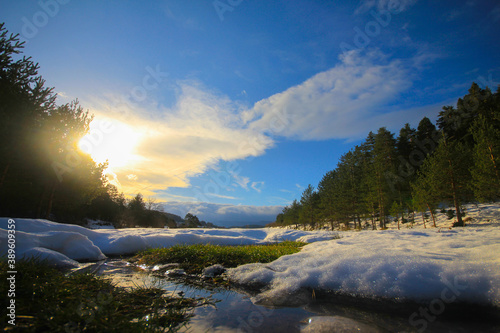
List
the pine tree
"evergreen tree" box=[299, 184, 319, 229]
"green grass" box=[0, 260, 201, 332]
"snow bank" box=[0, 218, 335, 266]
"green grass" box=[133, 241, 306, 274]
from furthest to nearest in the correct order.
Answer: "evergreen tree" box=[299, 184, 319, 229]
the pine tree
"green grass" box=[133, 241, 306, 274]
"snow bank" box=[0, 218, 335, 266]
"green grass" box=[0, 260, 201, 332]

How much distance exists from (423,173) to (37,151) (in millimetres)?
39623

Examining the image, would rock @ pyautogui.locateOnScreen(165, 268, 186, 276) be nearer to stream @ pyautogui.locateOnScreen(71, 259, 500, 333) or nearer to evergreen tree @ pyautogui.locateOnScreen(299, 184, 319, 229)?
stream @ pyautogui.locateOnScreen(71, 259, 500, 333)

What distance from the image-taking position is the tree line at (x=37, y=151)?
1370 centimetres

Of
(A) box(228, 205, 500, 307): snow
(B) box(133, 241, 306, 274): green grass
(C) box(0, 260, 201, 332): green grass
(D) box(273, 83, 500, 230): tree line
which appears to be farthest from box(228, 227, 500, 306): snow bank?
(D) box(273, 83, 500, 230): tree line

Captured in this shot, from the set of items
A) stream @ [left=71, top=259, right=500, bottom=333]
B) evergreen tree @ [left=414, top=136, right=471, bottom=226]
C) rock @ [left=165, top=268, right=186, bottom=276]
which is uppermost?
evergreen tree @ [left=414, top=136, right=471, bottom=226]

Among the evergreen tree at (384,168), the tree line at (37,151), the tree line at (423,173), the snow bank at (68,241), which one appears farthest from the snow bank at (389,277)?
the evergreen tree at (384,168)

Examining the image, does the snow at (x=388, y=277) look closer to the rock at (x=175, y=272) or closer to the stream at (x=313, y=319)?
the stream at (x=313, y=319)

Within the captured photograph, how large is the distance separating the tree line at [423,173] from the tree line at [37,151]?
3369 cm

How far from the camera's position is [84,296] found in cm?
282

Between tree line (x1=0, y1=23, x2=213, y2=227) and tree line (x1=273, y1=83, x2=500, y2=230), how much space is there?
33689 millimetres

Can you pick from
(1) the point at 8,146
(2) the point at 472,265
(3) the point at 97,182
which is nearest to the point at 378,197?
(2) the point at 472,265

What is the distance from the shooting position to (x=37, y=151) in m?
15.6

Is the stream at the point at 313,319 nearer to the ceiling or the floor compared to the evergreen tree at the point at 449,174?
nearer to the floor

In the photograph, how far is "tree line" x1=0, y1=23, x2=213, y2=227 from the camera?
45.0 feet
